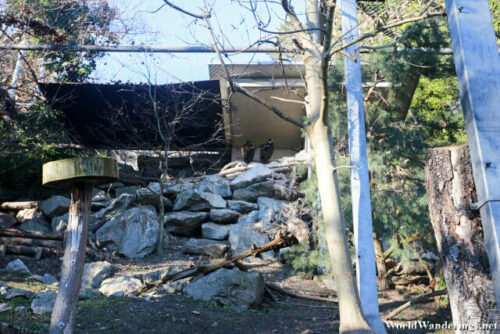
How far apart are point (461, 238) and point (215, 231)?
7.61m

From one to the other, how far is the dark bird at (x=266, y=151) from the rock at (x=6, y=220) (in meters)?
6.65

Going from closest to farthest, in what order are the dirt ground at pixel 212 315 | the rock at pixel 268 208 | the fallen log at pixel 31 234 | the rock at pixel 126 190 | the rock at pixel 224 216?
the dirt ground at pixel 212 315 → the fallen log at pixel 31 234 → the rock at pixel 268 208 → the rock at pixel 224 216 → the rock at pixel 126 190

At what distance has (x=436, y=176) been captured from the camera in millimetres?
3068

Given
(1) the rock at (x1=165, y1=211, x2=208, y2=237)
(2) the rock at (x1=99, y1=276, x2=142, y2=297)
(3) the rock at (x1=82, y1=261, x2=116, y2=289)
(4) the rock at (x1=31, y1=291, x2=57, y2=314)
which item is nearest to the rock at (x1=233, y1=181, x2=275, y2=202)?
(1) the rock at (x1=165, y1=211, x2=208, y2=237)

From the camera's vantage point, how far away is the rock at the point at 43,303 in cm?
516

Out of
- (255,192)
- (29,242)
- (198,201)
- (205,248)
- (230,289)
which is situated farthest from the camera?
(255,192)

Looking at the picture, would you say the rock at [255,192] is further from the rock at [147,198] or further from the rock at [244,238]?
the rock at [147,198]

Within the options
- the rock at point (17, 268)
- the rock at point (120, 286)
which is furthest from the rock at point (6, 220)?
the rock at point (120, 286)

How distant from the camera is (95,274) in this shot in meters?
7.12

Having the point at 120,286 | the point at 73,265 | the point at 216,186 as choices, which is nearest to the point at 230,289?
the point at 120,286

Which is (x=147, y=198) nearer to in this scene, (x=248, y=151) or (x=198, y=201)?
(x=198, y=201)

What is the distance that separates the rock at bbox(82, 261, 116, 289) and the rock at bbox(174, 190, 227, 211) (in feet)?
12.8

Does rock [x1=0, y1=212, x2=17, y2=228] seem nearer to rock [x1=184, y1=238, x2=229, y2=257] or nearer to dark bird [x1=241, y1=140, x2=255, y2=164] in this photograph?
rock [x1=184, y1=238, x2=229, y2=257]

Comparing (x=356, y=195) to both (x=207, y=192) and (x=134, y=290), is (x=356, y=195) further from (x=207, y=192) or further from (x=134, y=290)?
(x=207, y=192)
